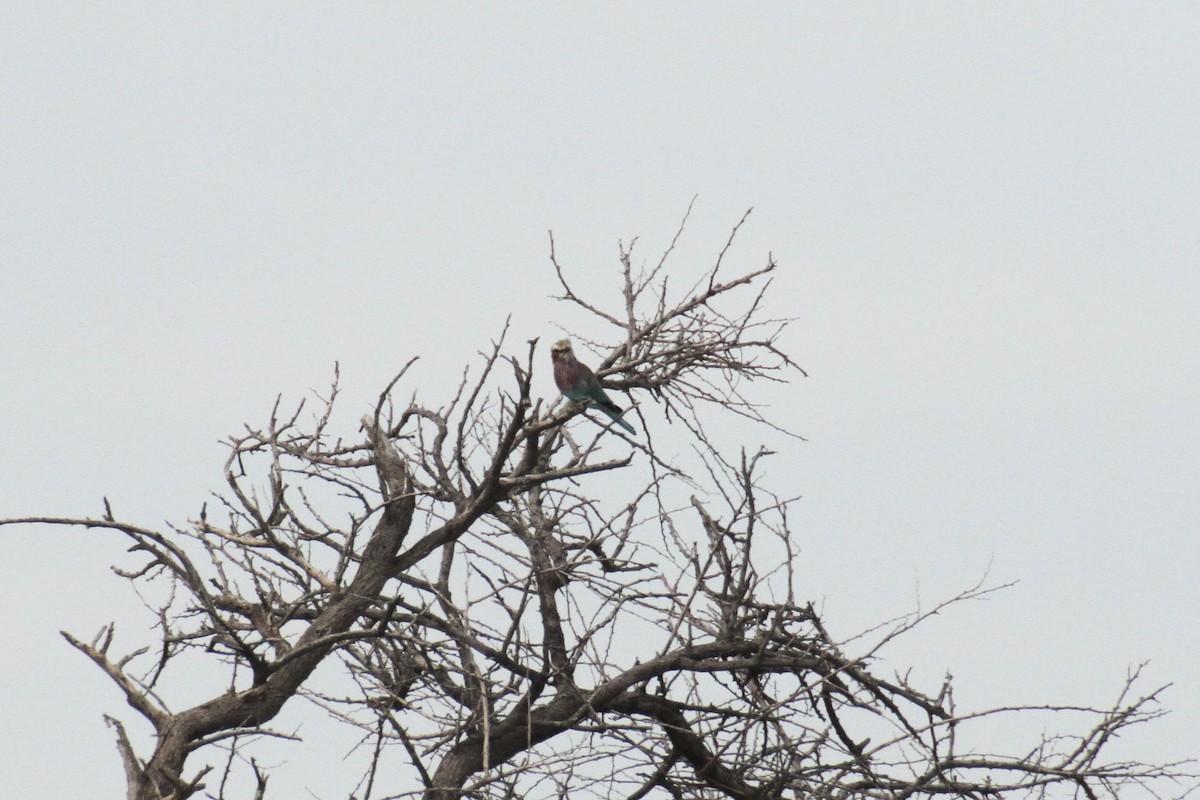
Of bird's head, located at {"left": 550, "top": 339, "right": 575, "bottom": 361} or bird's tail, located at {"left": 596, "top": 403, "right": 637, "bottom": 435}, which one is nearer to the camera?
bird's tail, located at {"left": 596, "top": 403, "right": 637, "bottom": 435}

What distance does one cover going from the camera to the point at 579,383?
23.6 ft

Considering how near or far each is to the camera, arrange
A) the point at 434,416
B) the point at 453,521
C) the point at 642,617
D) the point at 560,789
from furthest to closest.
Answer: the point at 434,416 → the point at 453,521 → the point at 642,617 → the point at 560,789

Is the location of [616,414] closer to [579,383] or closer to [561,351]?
[579,383]

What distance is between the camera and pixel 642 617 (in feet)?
19.3

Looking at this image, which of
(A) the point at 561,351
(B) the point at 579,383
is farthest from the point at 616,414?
(A) the point at 561,351

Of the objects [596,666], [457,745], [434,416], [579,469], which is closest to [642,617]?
[596,666]

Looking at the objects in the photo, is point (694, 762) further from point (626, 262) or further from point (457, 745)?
point (626, 262)

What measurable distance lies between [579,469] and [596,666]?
0.89 m

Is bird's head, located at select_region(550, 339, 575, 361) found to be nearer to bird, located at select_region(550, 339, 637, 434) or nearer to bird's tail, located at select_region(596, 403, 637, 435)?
bird, located at select_region(550, 339, 637, 434)

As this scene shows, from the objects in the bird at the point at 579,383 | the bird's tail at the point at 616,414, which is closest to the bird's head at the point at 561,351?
the bird at the point at 579,383

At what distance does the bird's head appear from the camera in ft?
26.8

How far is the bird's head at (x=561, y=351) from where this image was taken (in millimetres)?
8164

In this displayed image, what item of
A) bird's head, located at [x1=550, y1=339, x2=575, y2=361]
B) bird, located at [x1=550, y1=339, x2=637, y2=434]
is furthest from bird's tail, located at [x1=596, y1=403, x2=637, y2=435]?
bird's head, located at [x1=550, y1=339, x2=575, y2=361]

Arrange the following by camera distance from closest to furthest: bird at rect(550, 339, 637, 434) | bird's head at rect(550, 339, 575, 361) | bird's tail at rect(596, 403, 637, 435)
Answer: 1. bird at rect(550, 339, 637, 434)
2. bird's tail at rect(596, 403, 637, 435)
3. bird's head at rect(550, 339, 575, 361)
